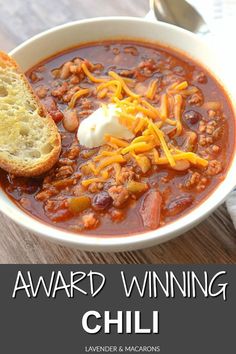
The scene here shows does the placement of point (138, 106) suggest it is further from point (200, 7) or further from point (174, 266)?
point (200, 7)

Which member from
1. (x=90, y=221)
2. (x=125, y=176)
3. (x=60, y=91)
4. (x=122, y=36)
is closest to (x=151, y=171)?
(x=125, y=176)

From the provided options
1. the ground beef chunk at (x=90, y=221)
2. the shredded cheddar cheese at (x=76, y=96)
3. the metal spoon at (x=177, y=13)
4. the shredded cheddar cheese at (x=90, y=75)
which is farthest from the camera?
the metal spoon at (x=177, y=13)

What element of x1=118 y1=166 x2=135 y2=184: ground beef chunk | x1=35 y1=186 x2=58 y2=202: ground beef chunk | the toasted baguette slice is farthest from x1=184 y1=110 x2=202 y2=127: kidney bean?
x1=35 y1=186 x2=58 y2=202: ground beef chunk

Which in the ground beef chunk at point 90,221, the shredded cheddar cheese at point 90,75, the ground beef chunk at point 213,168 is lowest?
the ground beef chunk at point 90,221

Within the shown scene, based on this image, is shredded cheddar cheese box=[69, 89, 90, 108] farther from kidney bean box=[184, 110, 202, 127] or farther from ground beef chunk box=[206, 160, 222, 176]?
ground beef chunk box=[206, 160, 222, 176]

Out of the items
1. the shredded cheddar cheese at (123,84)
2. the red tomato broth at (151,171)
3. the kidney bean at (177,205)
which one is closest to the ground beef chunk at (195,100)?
the red tomato broth at (151,171)

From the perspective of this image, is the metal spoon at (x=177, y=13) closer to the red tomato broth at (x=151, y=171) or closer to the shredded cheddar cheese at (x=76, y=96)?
the red tomato broth at (x=151, y=171)

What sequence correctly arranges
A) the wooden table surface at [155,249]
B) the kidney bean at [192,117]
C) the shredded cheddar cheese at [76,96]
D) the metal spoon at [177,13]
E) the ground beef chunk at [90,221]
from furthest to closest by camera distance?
the metal spoon at [177,13], the shredded cheddar cheese at [76,96], the kidney bean at [192,117], the wooden table surface at [155,249], the ground beef chunk at [90,221]

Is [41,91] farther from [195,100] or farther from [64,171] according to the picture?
[195,100]

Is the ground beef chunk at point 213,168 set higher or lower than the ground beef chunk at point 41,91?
lower
